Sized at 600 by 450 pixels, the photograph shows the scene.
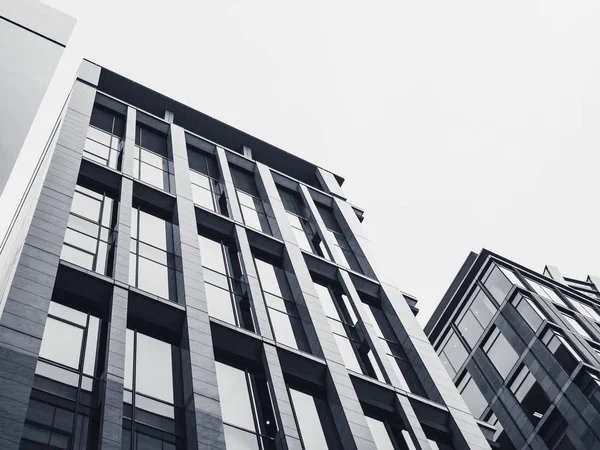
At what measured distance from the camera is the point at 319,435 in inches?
924

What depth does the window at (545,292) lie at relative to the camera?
51.3 meters

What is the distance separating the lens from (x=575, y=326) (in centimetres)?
4788

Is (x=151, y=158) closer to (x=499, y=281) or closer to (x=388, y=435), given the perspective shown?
(x=388, y=435)

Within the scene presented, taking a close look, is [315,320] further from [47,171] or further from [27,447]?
[27,447]

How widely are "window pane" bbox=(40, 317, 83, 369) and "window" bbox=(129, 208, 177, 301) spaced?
4132 millimetres

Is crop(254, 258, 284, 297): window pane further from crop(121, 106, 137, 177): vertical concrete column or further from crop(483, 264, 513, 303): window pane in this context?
crop(483, 264, 513, 303): window pane

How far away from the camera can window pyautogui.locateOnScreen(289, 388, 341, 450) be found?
2303 cm

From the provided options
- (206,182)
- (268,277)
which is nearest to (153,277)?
(268,277)

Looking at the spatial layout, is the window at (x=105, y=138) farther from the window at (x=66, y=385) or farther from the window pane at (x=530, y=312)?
the window pane at (x=530, y=312)

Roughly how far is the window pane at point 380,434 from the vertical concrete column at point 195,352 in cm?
747

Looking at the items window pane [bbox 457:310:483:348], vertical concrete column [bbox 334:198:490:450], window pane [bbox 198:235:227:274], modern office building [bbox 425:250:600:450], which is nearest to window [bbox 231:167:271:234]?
window pane [bbox 198:235:227:274]

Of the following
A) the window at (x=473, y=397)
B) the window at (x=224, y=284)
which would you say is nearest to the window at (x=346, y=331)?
the window at (x=224, y=284)

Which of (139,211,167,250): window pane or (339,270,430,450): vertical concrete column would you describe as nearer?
(339,270,430,450): vertical concrete column

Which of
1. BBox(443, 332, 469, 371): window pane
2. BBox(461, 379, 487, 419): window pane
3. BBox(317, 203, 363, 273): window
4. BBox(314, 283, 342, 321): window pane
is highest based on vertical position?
BBox(317, 203, 363, 273): window
